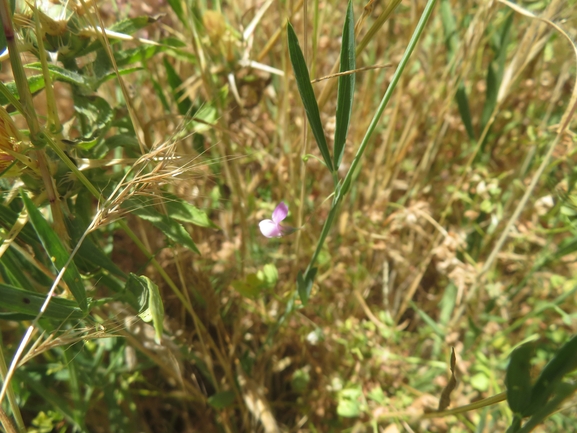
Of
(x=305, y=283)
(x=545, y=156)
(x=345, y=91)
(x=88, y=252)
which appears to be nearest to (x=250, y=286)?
(x=305, y=283)

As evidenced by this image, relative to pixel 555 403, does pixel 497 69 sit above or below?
above

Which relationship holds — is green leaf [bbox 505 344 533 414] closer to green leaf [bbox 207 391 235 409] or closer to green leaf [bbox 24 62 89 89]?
green leaf [bbox 207 391 235 409]

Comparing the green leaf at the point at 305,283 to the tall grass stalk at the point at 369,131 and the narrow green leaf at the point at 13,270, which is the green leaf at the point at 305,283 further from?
the narrow green leaf at the point at 13,270

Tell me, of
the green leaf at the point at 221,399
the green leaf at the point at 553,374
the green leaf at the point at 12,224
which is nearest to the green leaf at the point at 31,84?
the green leaf at the point at 12,224

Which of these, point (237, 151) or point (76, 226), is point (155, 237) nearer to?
point (237, 151)

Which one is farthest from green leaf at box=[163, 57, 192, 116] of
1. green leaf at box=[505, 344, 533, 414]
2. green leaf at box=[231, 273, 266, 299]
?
green leaf at box=[505, 344, 533, 414]

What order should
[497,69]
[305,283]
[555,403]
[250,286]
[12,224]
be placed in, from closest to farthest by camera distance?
[555,403], [12,224], [305,283], [250,286], [497,69]

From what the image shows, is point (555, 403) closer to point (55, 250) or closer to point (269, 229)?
point (269, 229)

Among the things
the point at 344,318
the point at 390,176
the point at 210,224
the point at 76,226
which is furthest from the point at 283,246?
the point at 76,226
